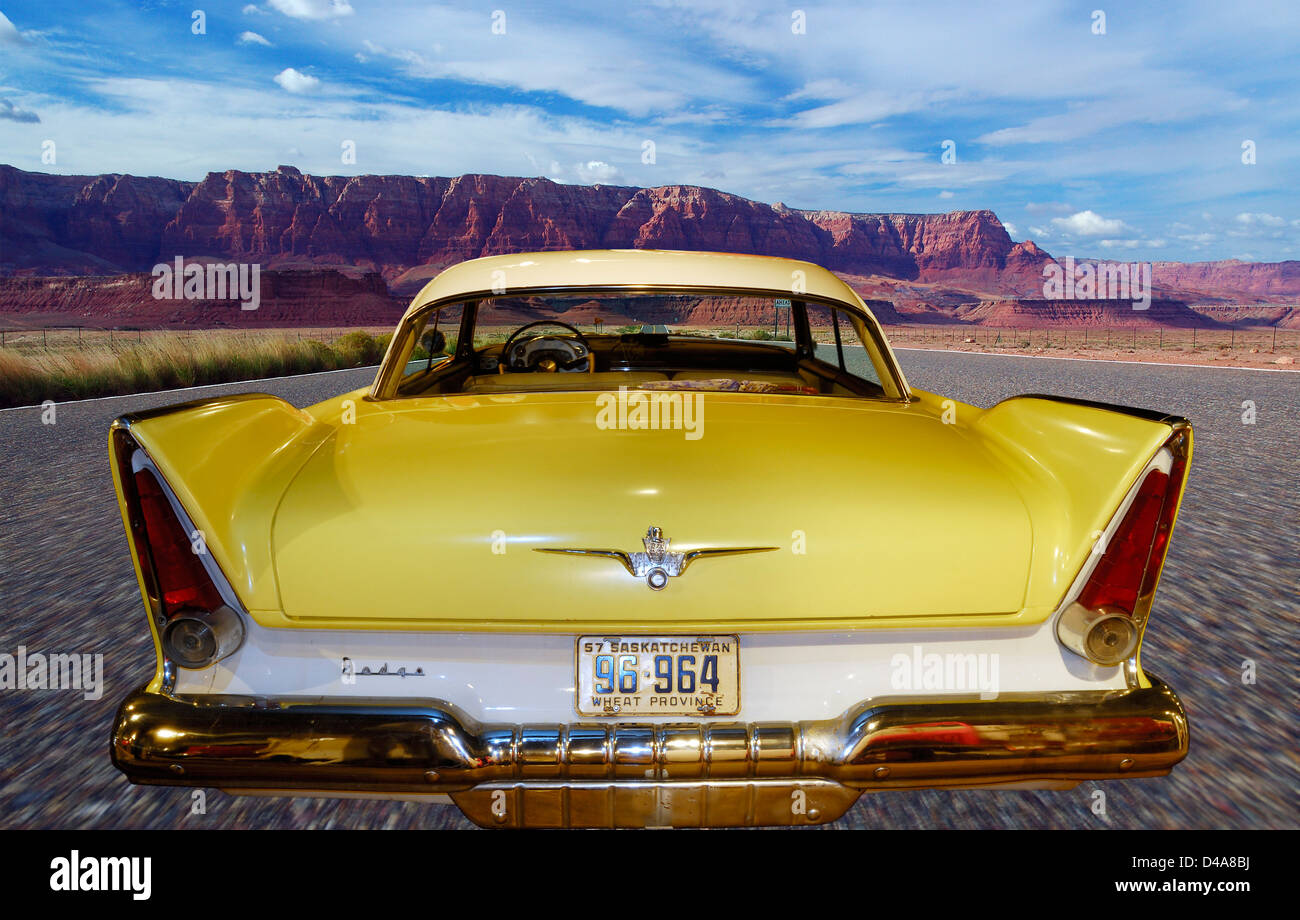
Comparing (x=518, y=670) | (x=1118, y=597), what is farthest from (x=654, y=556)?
(x=1118, y=597)

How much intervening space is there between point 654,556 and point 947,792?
1329 mm

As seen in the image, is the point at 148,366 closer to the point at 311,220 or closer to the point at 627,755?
the point at 627,755

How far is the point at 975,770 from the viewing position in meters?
1.81

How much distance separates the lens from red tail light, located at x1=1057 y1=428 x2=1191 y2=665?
6.18 feet

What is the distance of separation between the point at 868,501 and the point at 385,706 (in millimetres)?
1112

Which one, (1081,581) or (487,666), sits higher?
(1081,581)

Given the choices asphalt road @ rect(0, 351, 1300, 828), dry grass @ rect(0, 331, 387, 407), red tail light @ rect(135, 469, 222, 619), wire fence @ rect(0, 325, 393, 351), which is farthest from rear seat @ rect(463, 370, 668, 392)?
wire fence @ rect(0, 325, 393, 351)

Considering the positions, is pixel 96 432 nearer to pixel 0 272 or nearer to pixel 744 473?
pixel 744 473

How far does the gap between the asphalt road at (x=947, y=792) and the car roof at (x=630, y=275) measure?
1684 millimetres

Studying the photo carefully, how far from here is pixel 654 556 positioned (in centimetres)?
181

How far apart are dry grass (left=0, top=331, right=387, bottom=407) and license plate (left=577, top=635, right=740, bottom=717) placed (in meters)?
15.4

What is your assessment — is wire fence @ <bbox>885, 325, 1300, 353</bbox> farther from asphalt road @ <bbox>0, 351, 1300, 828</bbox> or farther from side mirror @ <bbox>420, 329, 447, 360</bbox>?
side mirror @ <bbox>420, 329, 447, 360</bbox>
